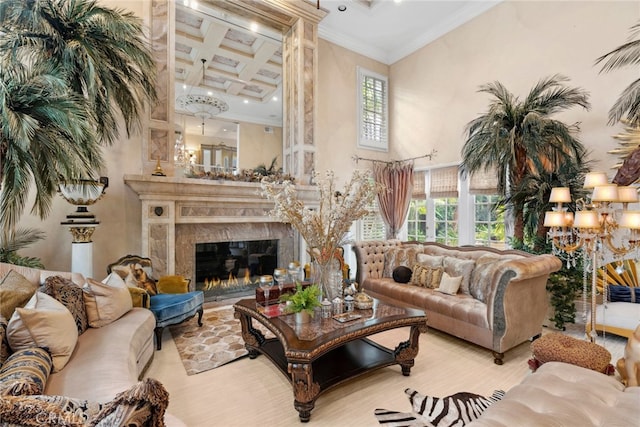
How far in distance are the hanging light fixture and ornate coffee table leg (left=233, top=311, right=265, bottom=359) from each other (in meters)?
3.16

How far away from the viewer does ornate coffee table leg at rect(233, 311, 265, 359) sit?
9.14ft

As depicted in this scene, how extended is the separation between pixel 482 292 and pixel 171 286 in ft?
12.1

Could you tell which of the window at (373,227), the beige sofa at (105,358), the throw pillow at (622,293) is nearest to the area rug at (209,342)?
the beige sofa at (105,358)

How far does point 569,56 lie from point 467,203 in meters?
2.37

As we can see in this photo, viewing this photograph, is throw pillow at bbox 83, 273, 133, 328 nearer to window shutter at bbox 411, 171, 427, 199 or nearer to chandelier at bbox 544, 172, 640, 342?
chandelier at bbox 544, 172, 640, 342

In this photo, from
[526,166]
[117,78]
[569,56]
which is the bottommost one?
[526,166]

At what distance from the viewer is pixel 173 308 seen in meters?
2.96

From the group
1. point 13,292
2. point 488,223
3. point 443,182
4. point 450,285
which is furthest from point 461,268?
point 13,292

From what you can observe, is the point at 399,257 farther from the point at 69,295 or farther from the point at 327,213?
the point at 69,295

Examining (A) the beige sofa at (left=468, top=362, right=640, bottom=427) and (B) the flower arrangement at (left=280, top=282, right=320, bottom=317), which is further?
(B) the flower arrangement at (left=280, top=282, right=320, bottom=317)

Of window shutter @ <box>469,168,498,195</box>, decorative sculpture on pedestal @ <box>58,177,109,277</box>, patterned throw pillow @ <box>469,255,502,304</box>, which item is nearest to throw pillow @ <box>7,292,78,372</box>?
decorative sculpture on pedestal @ <box>58,177,109,277</box>

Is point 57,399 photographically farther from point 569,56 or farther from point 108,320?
point 569,56

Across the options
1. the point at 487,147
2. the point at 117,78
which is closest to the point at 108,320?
the point at 117,78

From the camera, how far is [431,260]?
4.04 metres
